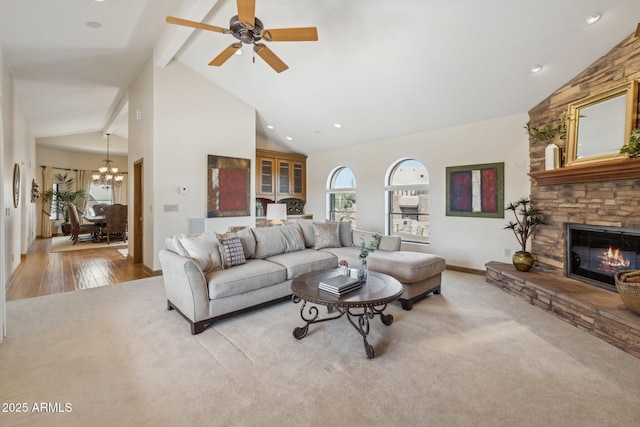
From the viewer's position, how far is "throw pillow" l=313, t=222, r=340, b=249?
4.60 m

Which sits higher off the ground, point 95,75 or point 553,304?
point 95,75

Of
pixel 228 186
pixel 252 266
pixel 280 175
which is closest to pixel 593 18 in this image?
pixel 252 266

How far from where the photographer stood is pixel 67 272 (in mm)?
5066

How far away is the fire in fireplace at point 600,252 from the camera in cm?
321

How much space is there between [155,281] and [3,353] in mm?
2128

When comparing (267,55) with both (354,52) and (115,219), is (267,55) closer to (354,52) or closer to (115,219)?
(354,52)

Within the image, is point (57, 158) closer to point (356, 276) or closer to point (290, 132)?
point (290, 132)

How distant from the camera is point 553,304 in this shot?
10.7 ft

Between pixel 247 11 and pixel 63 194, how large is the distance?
1099 centimetres

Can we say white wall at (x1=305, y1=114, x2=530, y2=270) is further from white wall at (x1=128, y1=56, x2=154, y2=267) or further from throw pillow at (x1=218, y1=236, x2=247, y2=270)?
white wall at (x1=128, y1=56, x2=154, y2=267)

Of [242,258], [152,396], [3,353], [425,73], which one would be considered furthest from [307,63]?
[3,353]

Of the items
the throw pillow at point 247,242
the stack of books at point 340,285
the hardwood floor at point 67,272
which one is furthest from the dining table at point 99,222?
the stack of books at point 340,285

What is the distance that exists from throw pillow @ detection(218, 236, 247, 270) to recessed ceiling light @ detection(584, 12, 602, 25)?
14.3 feet

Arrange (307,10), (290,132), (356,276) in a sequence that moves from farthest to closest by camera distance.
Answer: (290,132)
(307,10)
(356,276)
